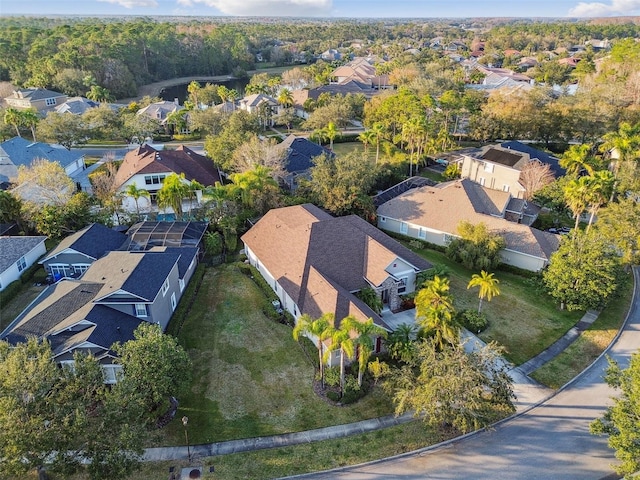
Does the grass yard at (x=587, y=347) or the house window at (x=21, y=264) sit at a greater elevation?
the house window at (x=21, y=264)

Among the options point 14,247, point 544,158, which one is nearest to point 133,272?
point 14,247

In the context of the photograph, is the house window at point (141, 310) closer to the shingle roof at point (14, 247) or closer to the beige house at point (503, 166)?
the shingle roof at point (14, 247)

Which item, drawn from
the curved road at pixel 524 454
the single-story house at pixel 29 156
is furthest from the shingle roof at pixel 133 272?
the single-story house at pixel 29 156

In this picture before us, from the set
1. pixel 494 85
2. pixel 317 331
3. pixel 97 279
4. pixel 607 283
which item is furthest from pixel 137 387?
pixel 494 85

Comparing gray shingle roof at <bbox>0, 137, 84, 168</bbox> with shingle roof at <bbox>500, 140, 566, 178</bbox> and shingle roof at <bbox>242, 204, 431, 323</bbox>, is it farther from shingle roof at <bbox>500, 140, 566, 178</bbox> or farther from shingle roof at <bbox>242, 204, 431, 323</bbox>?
shingle roof at <bbox>500, 140, 566, 178</bbox>

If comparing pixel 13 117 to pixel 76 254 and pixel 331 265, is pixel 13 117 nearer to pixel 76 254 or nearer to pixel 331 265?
pixel 76 254

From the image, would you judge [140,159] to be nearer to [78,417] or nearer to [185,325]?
[185,325]
